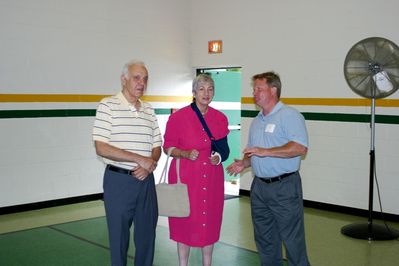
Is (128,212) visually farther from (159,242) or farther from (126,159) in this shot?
(159,242)

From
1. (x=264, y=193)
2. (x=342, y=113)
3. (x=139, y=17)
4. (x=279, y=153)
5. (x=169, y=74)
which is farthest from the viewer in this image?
(x=169, y=74)

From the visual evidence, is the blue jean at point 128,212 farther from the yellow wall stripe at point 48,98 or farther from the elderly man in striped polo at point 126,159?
the yellow wall stripe at point 48,98

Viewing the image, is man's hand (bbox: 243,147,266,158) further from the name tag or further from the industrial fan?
the industrial fan

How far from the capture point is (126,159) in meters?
3.08

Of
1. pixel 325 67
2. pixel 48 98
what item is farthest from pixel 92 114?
pixel 325 67

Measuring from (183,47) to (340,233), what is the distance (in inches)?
173

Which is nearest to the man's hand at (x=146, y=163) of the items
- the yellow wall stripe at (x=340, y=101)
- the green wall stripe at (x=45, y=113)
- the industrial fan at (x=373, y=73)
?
the industrial fan at (x=373, y=73)

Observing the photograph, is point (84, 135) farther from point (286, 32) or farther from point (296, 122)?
point (296, 122)

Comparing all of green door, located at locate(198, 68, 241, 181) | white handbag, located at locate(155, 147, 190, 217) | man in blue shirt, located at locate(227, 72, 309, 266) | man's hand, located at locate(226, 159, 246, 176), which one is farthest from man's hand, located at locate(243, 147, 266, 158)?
green door, located at locate(198, 68, 241, 181)

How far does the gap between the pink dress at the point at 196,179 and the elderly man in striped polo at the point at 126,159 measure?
0.42m

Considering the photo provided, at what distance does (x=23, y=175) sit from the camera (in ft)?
21.3

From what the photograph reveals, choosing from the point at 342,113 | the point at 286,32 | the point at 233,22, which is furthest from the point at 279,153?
the point at 233,22

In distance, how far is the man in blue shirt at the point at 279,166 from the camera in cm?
330

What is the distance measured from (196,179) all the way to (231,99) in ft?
15.5
